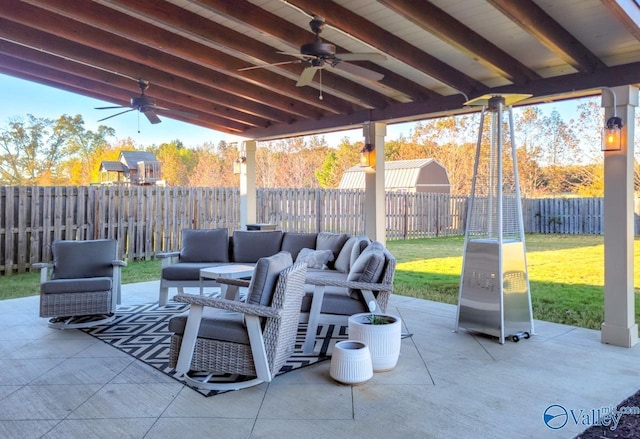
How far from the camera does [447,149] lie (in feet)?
65.5

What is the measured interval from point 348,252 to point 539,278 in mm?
4113

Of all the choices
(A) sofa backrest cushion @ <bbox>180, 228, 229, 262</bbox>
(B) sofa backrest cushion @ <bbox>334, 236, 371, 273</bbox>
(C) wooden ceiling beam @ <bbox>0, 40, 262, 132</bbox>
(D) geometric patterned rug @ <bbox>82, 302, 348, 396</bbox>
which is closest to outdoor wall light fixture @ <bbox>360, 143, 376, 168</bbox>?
(B) sofa backrest cushion @ <bbox>334, 236, 371, 273</bbox>

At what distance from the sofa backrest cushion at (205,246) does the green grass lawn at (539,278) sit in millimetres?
1804

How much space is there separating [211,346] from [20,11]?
12.2 feet

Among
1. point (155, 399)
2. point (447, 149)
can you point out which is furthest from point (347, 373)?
point (447, 149)

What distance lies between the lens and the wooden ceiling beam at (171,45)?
163 inches

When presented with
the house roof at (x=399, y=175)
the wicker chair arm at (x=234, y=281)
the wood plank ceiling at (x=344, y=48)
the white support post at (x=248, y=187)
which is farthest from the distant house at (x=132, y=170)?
the wicker chair arm at (x=234, y=281)

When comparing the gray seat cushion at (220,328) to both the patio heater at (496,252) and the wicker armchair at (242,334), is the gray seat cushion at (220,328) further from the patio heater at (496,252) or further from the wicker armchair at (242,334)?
the patio heater at (496,252)

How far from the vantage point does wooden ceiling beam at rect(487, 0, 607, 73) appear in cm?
337

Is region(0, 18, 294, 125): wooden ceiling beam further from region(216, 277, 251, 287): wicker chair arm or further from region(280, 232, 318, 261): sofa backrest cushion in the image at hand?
region(216, 277, 251, 287): wicker chair arm

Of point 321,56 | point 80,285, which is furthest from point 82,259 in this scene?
point 321,56

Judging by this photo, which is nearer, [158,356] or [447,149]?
[158,356]

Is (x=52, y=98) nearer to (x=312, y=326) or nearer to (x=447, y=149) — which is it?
(x=447, y=149)

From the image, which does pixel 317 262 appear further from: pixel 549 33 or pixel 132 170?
pixel 132 170
